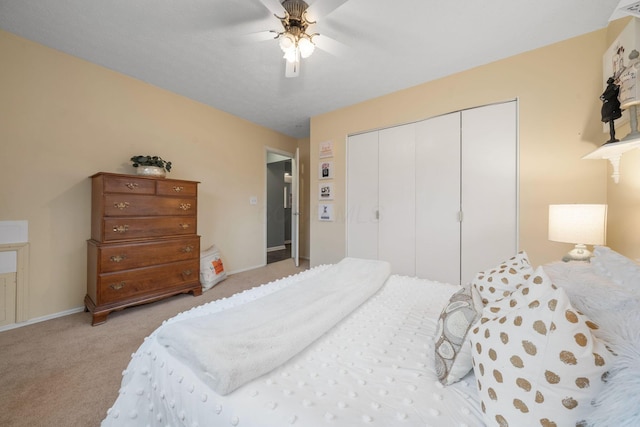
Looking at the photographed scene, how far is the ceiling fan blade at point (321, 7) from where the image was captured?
1454 millimetres

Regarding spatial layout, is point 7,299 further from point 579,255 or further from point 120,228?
point 579,255

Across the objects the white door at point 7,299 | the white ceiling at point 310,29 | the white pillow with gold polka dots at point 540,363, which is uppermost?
the white ceiling at point 310,29

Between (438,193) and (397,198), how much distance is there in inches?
19.6

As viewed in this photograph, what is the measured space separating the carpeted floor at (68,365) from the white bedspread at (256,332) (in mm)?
956

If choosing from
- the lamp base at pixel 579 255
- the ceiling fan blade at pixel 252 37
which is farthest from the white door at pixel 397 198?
the ceiling fan blade at pixel 252 37

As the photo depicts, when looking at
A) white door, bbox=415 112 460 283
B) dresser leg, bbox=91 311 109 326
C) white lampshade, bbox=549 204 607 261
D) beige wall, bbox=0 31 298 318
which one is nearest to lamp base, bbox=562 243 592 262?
white lampshade, bbox=549 204 607 261

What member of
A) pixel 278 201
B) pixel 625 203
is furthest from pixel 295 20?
pixel 278 201

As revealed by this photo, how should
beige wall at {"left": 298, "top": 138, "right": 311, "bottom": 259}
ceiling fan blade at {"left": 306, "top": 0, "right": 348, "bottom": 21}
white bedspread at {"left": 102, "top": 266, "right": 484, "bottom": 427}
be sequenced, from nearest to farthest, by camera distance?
1. white bedspread at {"left": 102, "top": 266, "right": 484, "bottom": 427}
2. ceiling fan blade at {"left": 306, "top": 0, "right": 348, "bottom": 21}
3. beige wall at {"left": 298, "top": 138, "right": 311, "bottom": 259}

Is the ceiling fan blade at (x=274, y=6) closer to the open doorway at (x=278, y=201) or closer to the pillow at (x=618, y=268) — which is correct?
the pillow at (x=618, y=268)

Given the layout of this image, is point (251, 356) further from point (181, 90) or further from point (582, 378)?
point (181, 90)

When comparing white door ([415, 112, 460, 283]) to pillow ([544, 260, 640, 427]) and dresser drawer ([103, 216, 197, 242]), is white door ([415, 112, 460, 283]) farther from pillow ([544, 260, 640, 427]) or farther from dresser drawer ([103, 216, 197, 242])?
dresser drawer ([103, 216, 197, 242])

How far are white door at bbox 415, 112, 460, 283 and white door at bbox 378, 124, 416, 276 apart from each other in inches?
3.1

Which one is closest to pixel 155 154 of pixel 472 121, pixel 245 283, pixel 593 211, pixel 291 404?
pixel 245 283

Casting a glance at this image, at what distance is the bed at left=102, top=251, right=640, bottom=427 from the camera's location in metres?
0.51
